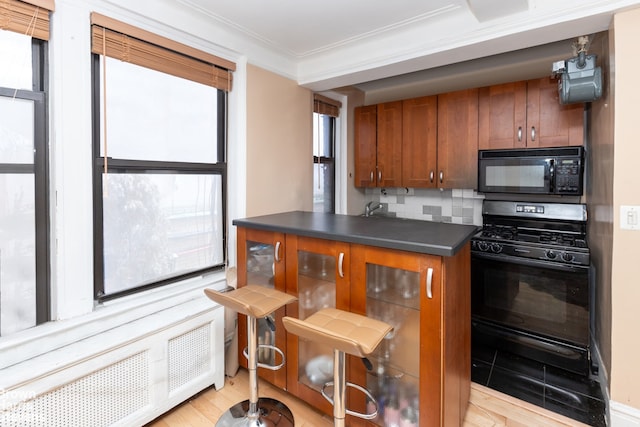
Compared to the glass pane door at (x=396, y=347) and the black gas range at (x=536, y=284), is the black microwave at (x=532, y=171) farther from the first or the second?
the glass pane door at (x=396, y=347)

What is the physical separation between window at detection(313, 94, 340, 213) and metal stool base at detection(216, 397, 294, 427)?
1931mm

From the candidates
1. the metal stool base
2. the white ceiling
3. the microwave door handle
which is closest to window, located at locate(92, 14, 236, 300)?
the white ceiling

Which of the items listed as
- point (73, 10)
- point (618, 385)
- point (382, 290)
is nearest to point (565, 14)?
point (382, 290)

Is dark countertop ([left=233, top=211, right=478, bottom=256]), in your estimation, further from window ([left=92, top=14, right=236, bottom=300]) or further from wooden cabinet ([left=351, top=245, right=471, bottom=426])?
window ([left=92, top=14, right=236, bottom=300])

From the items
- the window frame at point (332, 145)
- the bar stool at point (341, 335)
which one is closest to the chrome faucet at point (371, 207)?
the window frame at point (332, 145)

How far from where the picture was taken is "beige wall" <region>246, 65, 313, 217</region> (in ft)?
8.60

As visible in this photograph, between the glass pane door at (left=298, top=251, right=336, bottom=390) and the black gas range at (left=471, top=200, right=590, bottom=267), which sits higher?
the black gas range at (left=471, top=200, right=590, bottom=267)

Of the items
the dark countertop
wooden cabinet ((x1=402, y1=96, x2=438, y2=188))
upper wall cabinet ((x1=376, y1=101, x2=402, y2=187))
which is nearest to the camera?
the dark countertop

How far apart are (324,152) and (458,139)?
1.41 meters

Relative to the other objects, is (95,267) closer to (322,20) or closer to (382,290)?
(382,290)

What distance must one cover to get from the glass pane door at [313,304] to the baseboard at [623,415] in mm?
1577

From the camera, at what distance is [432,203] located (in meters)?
3.60

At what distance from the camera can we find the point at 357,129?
379 cm

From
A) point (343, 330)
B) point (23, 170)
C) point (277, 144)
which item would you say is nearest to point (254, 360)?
point (343, 330)
